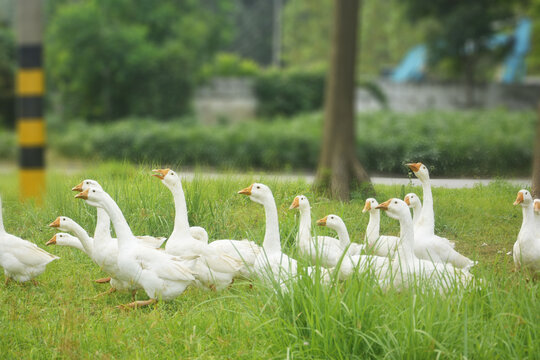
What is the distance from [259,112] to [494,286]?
1917 centimetres

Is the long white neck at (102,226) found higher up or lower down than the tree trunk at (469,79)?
lower down

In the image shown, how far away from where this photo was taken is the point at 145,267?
337 centimetres

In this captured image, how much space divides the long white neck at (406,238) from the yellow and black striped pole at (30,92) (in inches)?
89.2

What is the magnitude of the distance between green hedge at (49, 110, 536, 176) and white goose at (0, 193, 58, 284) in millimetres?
955

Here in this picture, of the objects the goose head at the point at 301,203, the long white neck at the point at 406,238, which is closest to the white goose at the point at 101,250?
the goose head at the point at 301,203

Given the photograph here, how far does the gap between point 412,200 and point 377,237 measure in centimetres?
29

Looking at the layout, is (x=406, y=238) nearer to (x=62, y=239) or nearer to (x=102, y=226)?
(x=102, y=226)

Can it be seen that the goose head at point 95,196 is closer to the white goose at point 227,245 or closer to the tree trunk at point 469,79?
the white goose at point 227,245

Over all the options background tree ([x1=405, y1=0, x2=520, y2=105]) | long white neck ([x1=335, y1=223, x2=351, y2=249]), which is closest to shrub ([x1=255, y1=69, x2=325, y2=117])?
background tree ([x1=405, y1=0, x2=520, y2=105])

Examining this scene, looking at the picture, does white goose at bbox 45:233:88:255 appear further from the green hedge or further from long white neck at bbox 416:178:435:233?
long white neck at bbox 416:178:435:233

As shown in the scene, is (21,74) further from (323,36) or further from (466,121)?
(323,36)

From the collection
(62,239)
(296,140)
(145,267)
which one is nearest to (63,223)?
(62,239)

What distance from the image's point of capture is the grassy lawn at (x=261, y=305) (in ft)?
8.93

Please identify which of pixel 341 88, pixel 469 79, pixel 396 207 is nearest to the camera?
pixel 396 207
